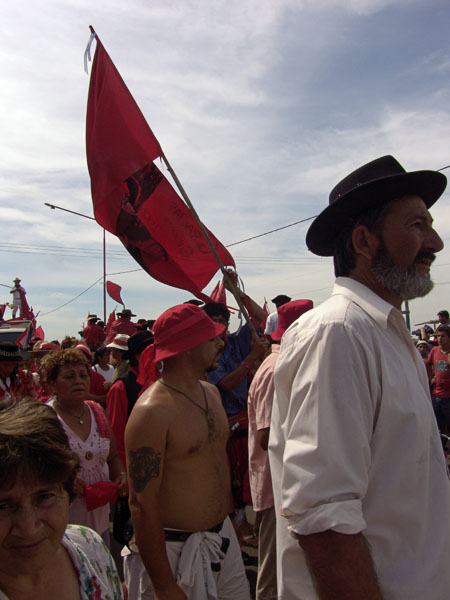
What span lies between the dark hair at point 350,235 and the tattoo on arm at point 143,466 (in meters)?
1.33

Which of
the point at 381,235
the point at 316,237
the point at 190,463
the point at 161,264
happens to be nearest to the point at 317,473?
the point at 381,235

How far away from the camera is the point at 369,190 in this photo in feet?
5.68

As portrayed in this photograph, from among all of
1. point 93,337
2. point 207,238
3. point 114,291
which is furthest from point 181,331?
point 114,291

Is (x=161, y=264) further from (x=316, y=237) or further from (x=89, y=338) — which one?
(x=89, y=338)

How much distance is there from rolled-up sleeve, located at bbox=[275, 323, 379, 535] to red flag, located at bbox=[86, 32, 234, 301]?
9.09ft

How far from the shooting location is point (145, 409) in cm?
259

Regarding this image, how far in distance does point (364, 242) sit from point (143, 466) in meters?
1.53

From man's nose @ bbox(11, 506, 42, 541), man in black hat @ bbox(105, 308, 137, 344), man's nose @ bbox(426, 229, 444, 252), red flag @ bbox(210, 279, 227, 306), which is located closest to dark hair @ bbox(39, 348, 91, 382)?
red flag @ bbox(210, 279, 227, 306)

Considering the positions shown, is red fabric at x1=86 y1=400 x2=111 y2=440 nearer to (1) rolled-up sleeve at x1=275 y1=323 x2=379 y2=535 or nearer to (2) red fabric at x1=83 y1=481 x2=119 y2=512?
(2) red fabric at x1=83 y1=481 x2=119 y2=512

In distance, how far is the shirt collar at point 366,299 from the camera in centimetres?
152

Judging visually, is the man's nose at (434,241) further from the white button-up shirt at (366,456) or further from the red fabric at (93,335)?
the red fabric at (93,335)

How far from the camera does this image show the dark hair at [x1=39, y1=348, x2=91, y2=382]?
394cm

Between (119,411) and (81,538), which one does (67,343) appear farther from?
(81,538)

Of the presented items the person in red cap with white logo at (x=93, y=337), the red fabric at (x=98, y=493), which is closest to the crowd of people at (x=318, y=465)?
the red fabric at (x=98, y=493)
